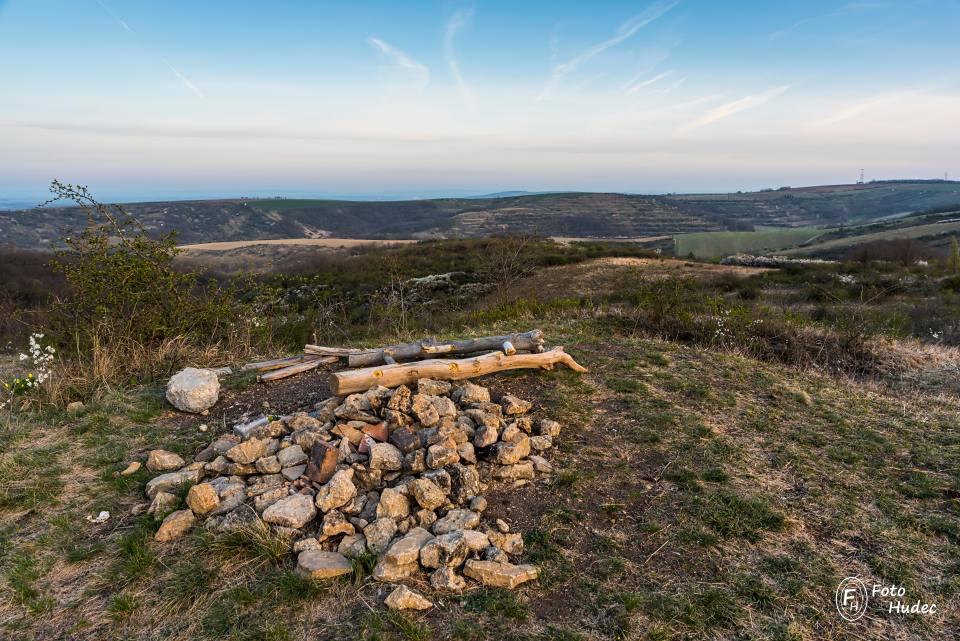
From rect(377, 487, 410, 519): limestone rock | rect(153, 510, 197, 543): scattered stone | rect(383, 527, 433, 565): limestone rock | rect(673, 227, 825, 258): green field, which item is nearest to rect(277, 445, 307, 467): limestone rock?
rect(153, 510, 197, 543): scattered stone

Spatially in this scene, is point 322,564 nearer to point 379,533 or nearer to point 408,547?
point 379,533

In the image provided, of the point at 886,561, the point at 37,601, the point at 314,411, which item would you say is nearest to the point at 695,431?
the point at 886,561

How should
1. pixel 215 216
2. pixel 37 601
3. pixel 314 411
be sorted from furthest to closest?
pixel 215 216 → pixel 314 411 → pixel 37 601

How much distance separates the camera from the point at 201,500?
353 centimetres

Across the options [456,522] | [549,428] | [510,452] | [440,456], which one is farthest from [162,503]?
[549,428]

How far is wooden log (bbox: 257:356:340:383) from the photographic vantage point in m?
6.05

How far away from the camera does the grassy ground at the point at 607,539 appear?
8.89ft

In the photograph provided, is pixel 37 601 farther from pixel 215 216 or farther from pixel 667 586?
pixel 215 216

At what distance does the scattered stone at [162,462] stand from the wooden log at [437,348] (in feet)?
→ 6.30

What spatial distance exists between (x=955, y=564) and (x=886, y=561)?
41 cm

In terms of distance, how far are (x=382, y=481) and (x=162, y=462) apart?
195 cm

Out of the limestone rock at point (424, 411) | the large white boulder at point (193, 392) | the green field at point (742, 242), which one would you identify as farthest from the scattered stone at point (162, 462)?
the green field at point (742, 242)

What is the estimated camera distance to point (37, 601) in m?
2.86

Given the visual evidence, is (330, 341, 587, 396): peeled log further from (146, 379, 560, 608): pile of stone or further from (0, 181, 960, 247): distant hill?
(0, 181, 960, 247): distant hill
